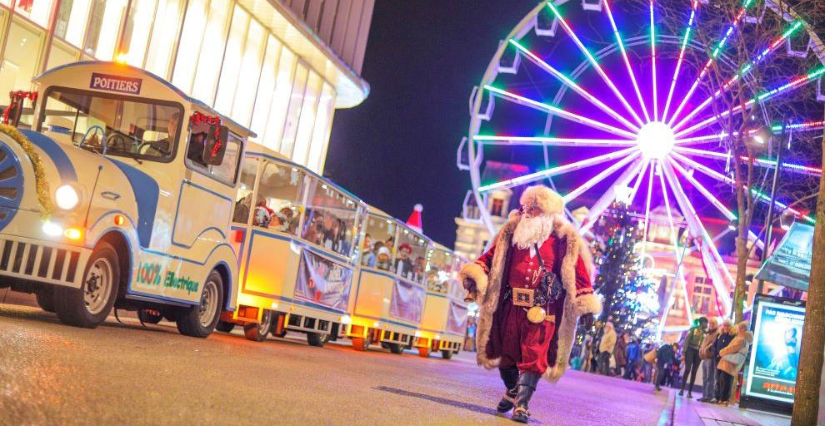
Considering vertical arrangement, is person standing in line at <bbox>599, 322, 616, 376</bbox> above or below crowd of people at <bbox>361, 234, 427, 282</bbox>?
below

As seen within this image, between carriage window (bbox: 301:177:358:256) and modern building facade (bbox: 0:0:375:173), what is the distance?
11.2ft

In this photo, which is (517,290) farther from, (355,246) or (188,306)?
(355,246)

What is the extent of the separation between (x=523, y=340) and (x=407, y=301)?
13856 millimetres

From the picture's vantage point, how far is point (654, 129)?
3128 centimetres

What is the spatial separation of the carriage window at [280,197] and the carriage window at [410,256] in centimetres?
590

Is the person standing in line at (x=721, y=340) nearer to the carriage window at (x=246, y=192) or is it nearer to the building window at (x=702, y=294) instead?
the carriage window at (x=246, y=192)

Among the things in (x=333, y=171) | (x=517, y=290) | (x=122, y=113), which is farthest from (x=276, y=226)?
(x=333, y=171)

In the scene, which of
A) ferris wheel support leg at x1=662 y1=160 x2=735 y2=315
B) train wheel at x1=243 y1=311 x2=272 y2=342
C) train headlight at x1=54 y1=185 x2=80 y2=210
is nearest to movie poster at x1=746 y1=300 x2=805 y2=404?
train wheel at x1=243 y1=311 x2=272 y2=342

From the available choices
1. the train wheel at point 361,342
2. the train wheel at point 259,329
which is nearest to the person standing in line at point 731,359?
the train wheel at point 361,342

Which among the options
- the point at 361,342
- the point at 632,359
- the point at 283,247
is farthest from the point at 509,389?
the point at 632,359

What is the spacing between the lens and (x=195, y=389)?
18.3 ft

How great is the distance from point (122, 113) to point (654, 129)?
938 inches

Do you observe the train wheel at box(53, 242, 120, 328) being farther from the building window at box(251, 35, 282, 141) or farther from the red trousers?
the building window at box(251, 35, 282, 141)

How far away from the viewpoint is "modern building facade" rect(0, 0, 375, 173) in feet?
58.0
